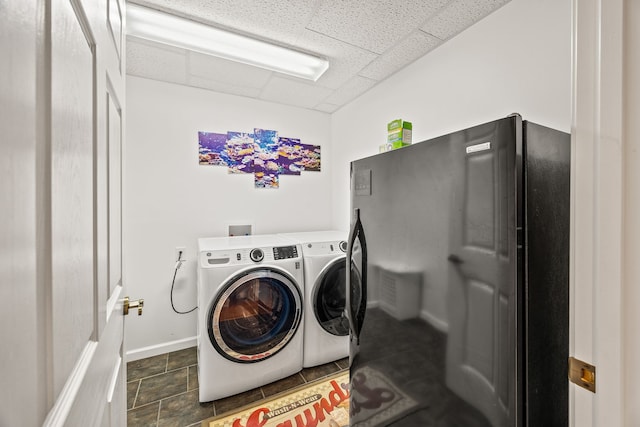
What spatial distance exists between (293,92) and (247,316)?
1996 mm

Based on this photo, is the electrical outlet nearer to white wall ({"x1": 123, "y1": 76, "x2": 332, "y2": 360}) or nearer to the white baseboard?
white wall ({"x1": 123, "y1": 76, "x2": 332, "y2": 360})

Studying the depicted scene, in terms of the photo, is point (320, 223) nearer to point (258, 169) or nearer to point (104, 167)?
point (258, 169)

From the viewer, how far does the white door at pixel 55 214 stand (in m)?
0.27

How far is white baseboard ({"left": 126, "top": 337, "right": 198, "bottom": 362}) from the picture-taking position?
2.22 metres

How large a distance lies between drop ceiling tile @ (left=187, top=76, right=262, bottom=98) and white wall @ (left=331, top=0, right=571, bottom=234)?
1152 millimetres

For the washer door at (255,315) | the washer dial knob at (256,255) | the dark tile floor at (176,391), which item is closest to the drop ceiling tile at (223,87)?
the washer dial knob at (256,255)

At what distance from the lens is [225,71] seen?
7.06ft

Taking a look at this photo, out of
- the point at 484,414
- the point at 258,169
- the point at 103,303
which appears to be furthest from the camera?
the point at 258,169

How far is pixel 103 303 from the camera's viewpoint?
2.13ft

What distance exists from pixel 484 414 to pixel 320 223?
2.32 m

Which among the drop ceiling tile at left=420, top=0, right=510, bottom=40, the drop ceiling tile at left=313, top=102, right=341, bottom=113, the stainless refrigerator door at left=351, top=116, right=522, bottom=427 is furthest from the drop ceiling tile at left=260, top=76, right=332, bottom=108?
the stainless refrigerator door at left=351, top=116, right=522, bottom=427

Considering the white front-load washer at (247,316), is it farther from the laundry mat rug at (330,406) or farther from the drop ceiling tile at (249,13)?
the drop ceiling tile at (249,13)

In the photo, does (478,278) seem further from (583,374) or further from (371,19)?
(371,19)
